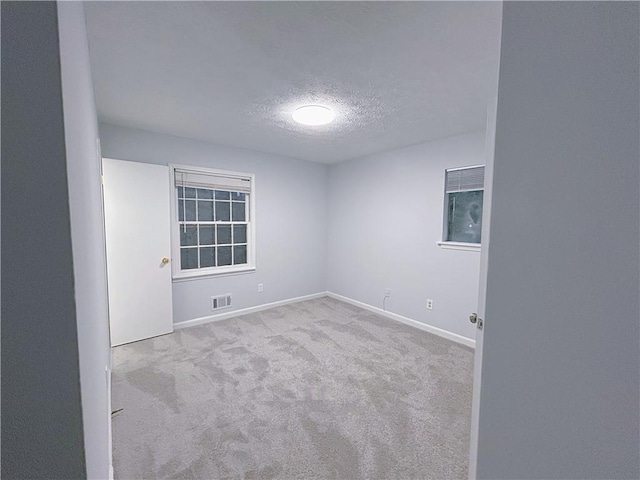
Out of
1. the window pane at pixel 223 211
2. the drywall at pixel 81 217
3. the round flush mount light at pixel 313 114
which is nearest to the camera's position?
the drywall at pixel 81 217

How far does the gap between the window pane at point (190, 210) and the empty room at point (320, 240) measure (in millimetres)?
54

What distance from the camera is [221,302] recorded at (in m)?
3.82

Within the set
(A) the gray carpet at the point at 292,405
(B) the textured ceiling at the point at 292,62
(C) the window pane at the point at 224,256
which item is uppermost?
(B) the textured ceiling at the point at 292,62

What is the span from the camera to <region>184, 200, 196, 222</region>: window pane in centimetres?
357

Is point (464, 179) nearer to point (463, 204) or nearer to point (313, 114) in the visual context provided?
point (463, 204)

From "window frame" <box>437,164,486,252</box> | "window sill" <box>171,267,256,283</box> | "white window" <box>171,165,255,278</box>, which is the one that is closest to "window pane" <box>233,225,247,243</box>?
"white window" <box>171,165,255,278</box>

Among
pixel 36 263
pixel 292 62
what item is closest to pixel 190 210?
pixel 292 62

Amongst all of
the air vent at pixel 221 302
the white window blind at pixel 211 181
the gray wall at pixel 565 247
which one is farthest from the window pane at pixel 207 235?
the gray wall at pixel 565 247

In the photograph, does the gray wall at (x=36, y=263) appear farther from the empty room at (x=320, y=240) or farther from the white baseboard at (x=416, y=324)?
the white baseboard at (x=416, y=324)

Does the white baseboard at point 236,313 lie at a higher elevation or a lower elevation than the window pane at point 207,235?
lower

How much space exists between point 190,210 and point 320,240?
7.29 ft

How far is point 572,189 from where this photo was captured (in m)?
0.63

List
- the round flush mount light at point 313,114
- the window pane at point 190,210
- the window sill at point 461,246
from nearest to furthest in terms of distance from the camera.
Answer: the round flush mount light at point 313,114, the window sill at point 461,246, the window pane at point 190,210

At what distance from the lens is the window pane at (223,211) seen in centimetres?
385
